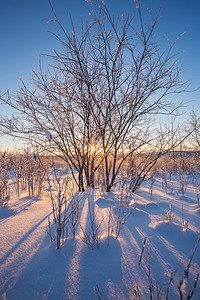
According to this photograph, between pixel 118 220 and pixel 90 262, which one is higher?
pixel 118 220

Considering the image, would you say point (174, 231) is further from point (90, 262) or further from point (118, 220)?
point (90, 262)

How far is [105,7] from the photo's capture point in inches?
73.4

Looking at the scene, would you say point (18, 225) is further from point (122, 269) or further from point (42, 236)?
point (122, 269)

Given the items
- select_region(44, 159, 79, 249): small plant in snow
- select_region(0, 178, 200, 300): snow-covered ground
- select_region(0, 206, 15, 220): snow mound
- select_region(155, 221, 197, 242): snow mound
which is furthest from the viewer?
select_region(0, 206, 15, 220): snow mound

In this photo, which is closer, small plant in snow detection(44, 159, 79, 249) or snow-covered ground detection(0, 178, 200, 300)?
snow-covered ground detection(0, 178, 200, 300)

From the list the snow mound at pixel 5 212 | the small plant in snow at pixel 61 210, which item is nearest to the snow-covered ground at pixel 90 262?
the small plant in snow at pixel 61 210

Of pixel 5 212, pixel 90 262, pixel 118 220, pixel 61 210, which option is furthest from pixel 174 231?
pixel 5 212

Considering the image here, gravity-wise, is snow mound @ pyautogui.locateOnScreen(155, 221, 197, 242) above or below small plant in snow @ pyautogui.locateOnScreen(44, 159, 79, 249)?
below

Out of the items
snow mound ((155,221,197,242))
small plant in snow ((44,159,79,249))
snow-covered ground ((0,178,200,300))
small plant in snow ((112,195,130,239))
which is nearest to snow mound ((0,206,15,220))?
snow-covered ground ((0,178,200,300))

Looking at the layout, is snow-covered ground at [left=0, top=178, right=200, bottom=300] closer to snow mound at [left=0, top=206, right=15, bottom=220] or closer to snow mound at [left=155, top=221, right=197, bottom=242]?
snow mound at [left=155, top=221, right=197, bottom=242]

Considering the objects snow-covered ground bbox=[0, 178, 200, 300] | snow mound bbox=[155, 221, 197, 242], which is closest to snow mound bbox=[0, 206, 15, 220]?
snow-covered ground bbox=[0, 178, 200, 300]

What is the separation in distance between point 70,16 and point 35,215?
2.97 meters

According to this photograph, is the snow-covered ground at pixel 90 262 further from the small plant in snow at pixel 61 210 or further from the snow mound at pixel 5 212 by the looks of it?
the snow mound at pixel 5 212

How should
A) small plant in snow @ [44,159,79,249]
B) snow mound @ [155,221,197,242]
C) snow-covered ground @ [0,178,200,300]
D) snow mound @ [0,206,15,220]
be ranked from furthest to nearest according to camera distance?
snow mound @ [0,206,15,220], snow mound @ [155,221,197,242], small plant in snow @ [44,159,79,249], snow-covered ground @ [0,178,200,300]
